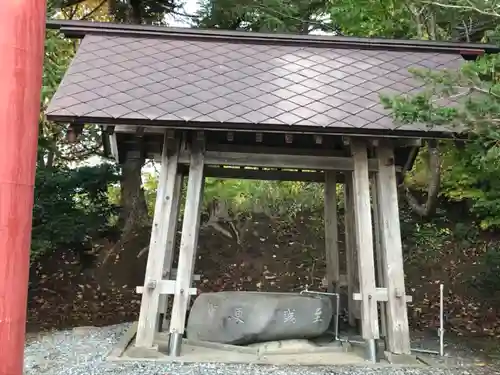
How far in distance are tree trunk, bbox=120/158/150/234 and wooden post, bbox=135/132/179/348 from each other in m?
5.29

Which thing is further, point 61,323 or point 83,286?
point 83,286

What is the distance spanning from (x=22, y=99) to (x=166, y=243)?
4106 millimetres

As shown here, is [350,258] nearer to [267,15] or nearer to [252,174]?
[252,174]

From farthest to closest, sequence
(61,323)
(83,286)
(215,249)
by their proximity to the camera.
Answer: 1. (215,249)
2. (83,286)
3. (61,323)

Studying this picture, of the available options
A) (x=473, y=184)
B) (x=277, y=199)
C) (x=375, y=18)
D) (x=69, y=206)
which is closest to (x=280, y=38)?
(x=375, y=18)

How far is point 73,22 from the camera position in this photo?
628cm

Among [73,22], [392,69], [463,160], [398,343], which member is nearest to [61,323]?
[73,22]

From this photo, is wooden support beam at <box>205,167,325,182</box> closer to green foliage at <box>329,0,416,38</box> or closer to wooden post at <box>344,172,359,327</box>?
wooden post at <box>344,172,359,327</box>

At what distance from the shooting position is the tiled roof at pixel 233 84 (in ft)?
16.3

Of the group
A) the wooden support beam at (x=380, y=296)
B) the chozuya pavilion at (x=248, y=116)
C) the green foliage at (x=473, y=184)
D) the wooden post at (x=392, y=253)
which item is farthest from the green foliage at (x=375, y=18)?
the wooden support beam at (x=380, y=296)

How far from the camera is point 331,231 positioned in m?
7.27

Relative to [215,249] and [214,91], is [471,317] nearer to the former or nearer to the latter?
[215,249]

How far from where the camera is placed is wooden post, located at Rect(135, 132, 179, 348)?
5227 millimetres

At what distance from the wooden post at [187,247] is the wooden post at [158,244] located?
182mm
